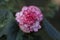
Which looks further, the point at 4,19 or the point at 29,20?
the point at 4,19

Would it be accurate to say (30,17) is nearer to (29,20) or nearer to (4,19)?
(29,20)

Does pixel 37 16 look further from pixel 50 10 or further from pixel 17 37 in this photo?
pixel 50 10

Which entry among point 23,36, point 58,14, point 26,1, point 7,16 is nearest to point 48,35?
point 23,36

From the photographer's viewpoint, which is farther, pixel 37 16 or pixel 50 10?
pixel 50 10

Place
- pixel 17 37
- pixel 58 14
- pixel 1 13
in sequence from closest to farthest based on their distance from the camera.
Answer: pixel 17 37
pixel 1 13
pixel 58 14

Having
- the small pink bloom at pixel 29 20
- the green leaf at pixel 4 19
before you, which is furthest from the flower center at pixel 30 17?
the green leaf at pixel 4 19

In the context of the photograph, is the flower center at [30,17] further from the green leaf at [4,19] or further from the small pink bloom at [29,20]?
the green leaf at [4,19]

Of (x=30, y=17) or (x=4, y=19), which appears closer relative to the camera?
(x=30, y=17)

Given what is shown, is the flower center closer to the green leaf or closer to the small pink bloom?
the small pink bloom

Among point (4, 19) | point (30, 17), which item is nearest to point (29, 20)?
point (30, 17)
